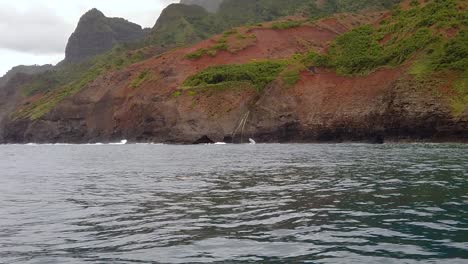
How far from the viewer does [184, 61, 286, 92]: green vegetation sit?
8494 cm

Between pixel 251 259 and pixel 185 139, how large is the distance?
231 ft

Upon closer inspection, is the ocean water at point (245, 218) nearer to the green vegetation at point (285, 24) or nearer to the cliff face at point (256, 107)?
the cliff face at point (256, 107)

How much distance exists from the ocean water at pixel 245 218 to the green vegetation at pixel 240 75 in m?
60.6

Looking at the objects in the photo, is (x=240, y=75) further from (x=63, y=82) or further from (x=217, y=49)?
(x=63, y=82)

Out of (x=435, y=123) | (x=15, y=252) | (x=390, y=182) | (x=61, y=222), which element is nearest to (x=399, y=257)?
(x=15, y=252)

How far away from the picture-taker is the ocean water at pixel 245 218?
1027cm

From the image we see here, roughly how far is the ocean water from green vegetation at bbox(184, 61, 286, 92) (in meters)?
60.6

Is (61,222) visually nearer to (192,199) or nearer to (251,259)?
(192,199)

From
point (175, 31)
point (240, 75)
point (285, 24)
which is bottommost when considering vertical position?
point (240, 75)

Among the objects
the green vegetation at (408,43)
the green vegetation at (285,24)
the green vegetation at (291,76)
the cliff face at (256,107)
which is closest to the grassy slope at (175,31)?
the cliff face at (256,107)

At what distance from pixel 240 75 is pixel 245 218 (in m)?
74.4

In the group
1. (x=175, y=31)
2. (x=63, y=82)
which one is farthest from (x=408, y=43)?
→ (x=63, y=82)

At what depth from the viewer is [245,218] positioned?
14000 mm

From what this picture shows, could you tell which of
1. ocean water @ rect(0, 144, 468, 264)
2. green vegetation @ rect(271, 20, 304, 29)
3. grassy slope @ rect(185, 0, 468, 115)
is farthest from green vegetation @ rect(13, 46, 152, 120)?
ocean water @ rect(0, 144, 468, 264)
